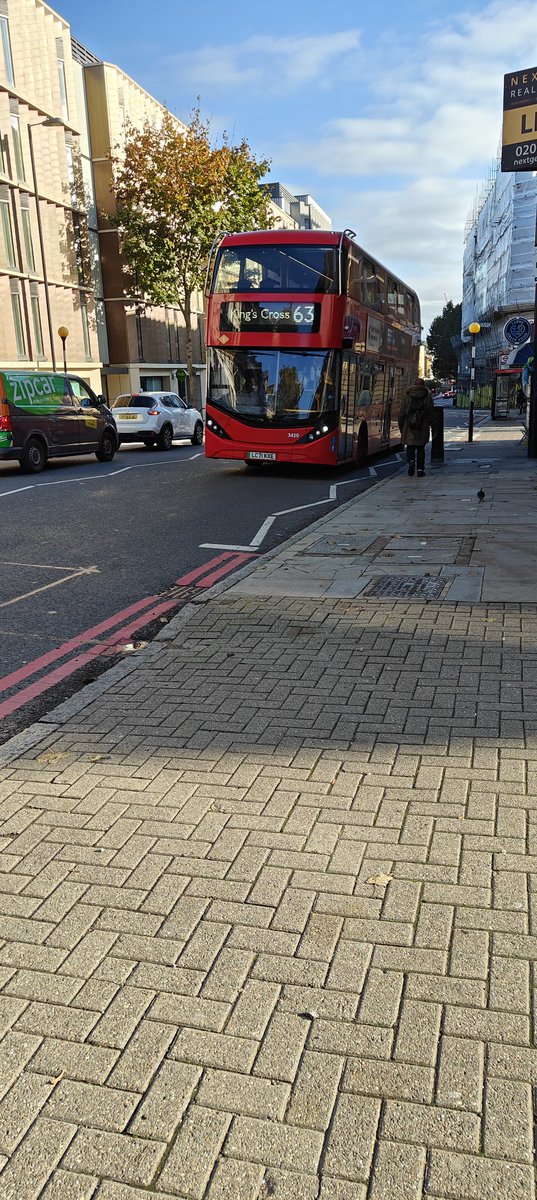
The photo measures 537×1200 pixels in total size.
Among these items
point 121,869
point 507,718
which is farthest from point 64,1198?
point 507,718

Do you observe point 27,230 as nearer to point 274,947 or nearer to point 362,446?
point 362,446

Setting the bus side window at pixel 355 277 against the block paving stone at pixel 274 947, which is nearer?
the block paving stone at pixel 274 947

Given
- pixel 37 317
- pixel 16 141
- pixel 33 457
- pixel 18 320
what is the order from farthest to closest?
pixel 37 317 < pixel 18 320 < pixel 16 141 < pixel 33 457

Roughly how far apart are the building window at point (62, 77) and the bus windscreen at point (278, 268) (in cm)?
3068

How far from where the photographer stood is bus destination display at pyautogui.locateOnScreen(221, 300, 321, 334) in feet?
51.1

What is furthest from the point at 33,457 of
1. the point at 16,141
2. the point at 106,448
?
the point at 16,141

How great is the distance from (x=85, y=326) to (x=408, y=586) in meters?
39.6

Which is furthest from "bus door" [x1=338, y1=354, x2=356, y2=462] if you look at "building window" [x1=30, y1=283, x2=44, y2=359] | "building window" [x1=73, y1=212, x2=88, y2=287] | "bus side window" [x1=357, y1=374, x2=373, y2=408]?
"building window" [x1=73, y1=212, x2=88, y2=287]

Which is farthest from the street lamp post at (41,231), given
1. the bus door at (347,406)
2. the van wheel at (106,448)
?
the bus door at (347,406)

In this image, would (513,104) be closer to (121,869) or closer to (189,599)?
(189,599)

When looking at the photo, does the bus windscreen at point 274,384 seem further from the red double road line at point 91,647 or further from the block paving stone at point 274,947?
the block paving stone at point 274,947

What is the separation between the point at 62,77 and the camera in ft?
133

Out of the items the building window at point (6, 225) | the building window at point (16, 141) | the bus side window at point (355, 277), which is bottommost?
the bus side window at point (355, 277)

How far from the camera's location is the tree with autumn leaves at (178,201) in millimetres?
39844
